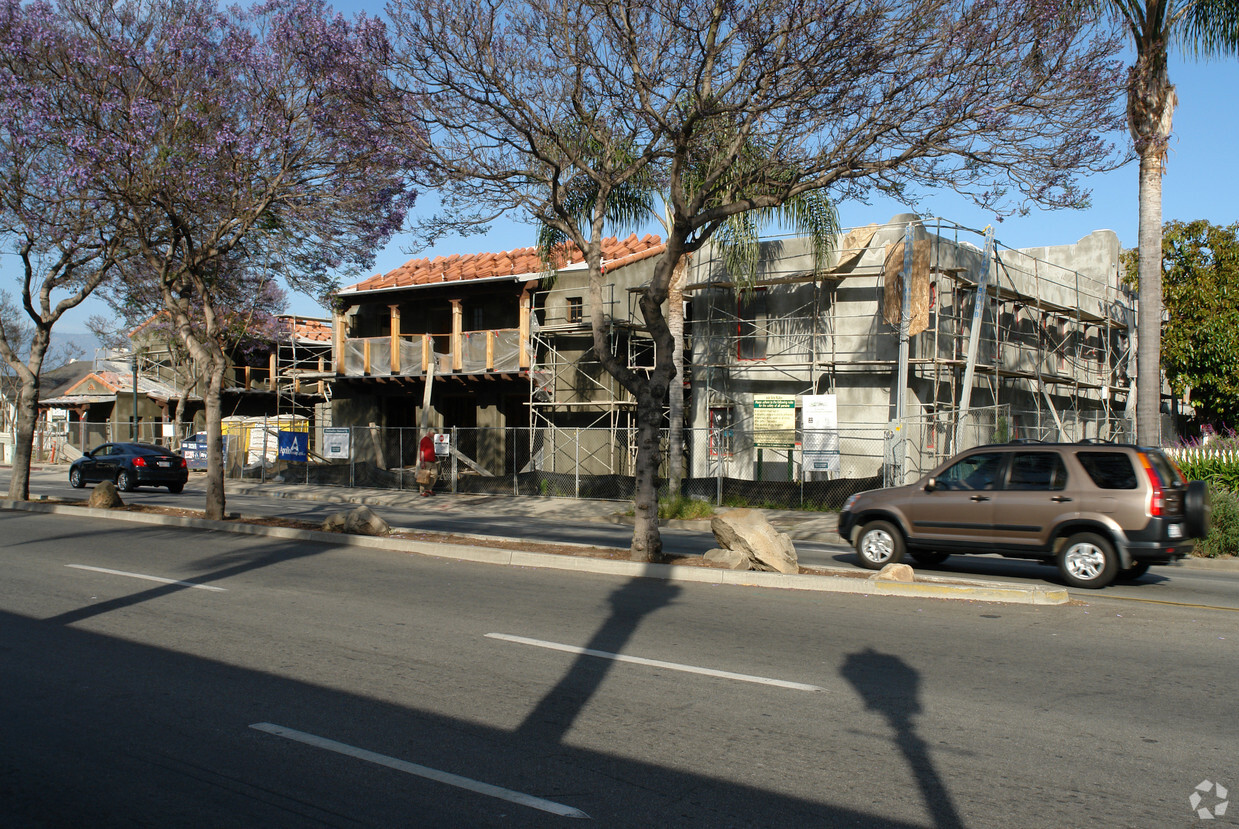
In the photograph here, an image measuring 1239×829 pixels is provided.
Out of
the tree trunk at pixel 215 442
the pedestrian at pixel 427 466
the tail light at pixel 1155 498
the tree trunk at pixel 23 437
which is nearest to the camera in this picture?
the tail light at pixel 1155 498

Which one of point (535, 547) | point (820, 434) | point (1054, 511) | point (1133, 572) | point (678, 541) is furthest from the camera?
point (820, 434)

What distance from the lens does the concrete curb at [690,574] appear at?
35.0 feet

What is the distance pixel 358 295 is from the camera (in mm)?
33844

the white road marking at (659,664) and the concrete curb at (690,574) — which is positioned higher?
the concrete curb at (690,574)

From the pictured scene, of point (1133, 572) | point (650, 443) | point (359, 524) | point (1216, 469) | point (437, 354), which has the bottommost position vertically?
point (1133, 572)

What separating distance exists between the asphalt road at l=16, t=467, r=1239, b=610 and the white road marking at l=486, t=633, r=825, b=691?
5.80 metres

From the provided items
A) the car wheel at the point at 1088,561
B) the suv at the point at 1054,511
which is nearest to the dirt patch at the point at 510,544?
the suv at the point at 1054,511

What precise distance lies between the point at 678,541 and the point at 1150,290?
9348 mm

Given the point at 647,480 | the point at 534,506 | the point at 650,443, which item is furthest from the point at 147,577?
the point at 534,506

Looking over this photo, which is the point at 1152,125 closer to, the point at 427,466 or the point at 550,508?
the point at 550,508

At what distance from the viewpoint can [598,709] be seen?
632 cm

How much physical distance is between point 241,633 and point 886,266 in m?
19.3

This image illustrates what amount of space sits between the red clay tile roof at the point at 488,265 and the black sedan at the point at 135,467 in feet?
27.6

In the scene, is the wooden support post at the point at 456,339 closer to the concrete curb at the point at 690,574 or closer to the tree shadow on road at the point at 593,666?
the concrete curb at the point at 690,574
